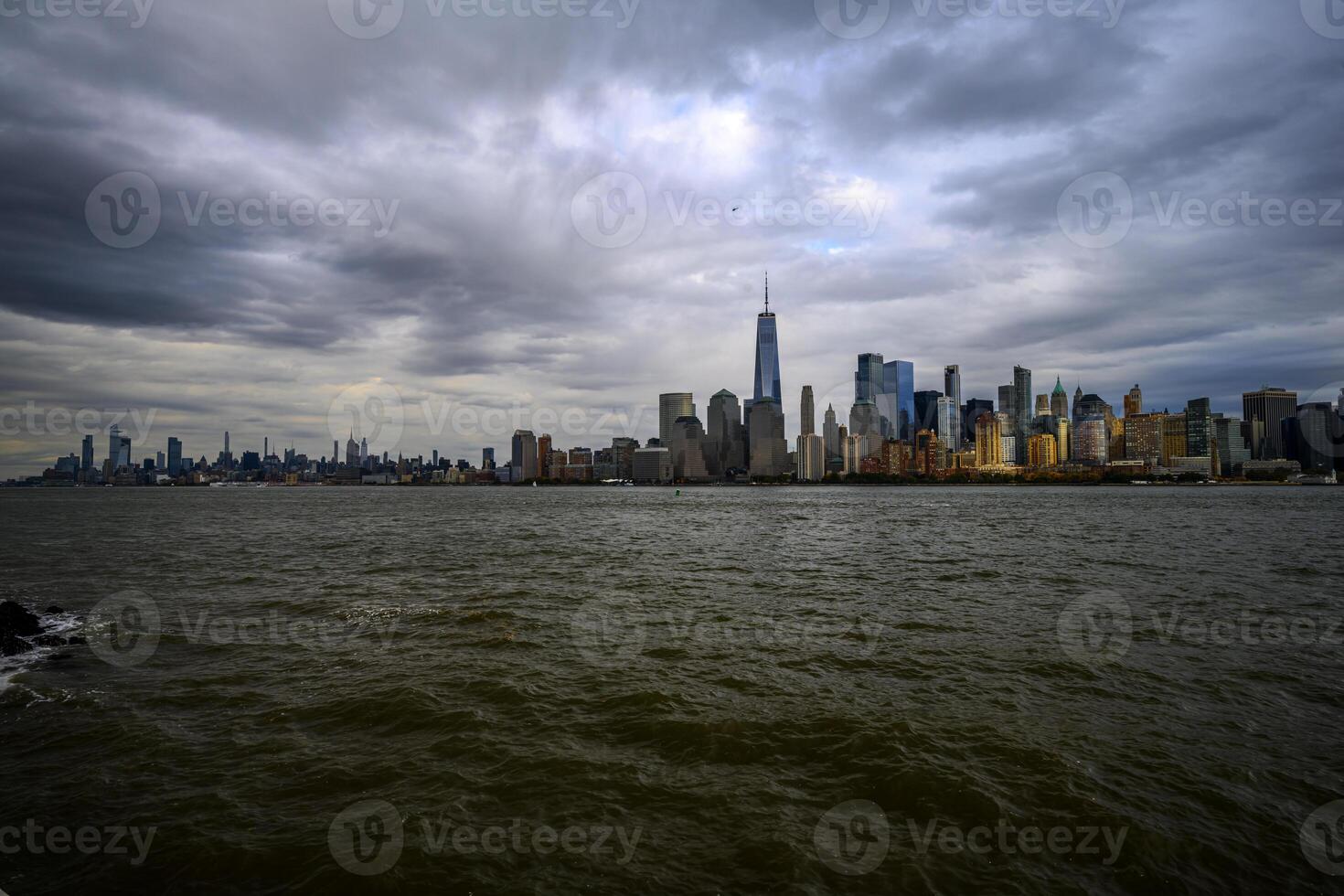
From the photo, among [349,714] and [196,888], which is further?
[349,714]

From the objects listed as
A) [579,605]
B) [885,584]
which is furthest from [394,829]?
[885,584]

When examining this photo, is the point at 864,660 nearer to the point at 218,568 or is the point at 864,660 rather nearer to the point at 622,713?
the point at 622,713
